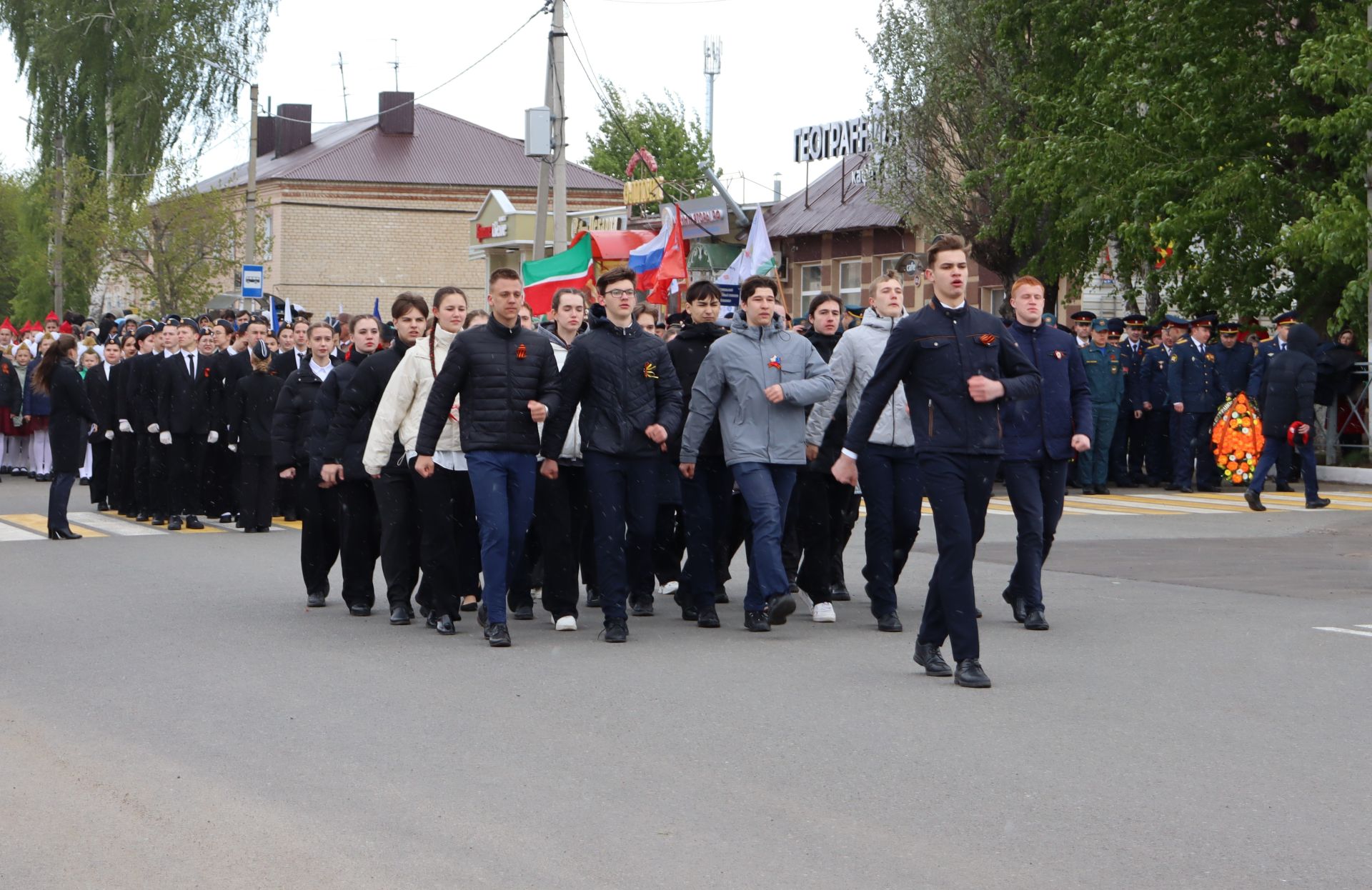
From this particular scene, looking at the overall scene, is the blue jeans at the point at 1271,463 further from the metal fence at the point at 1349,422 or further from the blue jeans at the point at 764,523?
the blue jeans at the point at 764,523

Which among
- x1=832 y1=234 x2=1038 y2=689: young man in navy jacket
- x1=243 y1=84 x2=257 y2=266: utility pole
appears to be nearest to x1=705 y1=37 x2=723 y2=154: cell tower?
x1=243 y1=84 x2=257 y2=266: utility pole

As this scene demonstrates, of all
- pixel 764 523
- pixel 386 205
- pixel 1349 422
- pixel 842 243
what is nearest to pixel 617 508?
pixel 764 523

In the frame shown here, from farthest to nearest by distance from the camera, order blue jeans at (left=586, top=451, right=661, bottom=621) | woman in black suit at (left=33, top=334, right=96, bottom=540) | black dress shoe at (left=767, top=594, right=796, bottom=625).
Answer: woman in black suit at (left=33, top=334, right=96, bottom=540), black dress shoe at (left=767, top=594, right=796, bottom=625), blue jeans at (left=586, top=451, right=661, bottom=621)

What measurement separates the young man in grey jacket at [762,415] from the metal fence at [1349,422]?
51.2ft

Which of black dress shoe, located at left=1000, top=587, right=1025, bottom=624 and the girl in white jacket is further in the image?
black dress shoe, located at left=1000, top=587, right=1025, bottom=624

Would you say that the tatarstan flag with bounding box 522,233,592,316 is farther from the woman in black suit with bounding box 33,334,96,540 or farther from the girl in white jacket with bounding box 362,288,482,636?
the girl in white jacket with bounding box 362,288,482,636

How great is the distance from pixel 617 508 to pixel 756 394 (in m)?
1.01

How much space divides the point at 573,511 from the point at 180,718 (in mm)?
4068

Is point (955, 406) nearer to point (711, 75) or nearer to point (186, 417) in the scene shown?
point (186, 417)

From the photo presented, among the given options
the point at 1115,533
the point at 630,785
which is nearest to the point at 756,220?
the point at 1115,533

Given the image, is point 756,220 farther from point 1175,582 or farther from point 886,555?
point 886,555

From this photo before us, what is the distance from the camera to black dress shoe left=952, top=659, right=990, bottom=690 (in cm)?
821

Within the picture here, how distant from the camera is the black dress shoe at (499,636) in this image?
31.6 feet

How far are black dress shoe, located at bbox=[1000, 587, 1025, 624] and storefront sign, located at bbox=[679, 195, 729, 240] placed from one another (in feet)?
114
